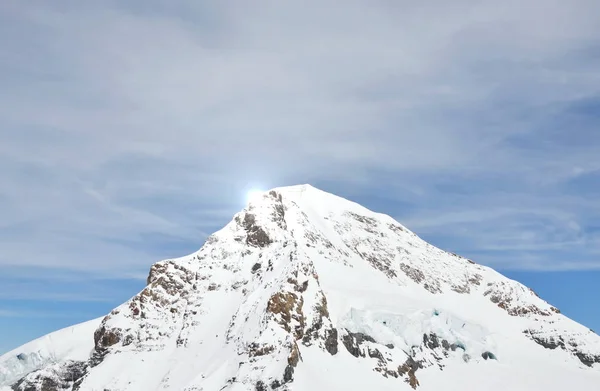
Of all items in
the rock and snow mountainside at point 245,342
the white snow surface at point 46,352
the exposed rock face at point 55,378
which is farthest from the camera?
the white snow surface at point 46,352

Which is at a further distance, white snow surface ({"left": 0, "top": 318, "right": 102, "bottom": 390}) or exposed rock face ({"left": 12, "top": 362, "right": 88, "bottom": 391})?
white snow surface ({"left": 0, "top": 318, "right": 102, "bottom": 390})

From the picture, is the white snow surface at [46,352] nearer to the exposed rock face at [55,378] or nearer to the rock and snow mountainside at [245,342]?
the rock and snow mountainside at [245,342]

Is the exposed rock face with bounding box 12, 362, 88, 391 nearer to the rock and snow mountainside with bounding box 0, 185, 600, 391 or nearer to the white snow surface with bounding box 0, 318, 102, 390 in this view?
the rock and snow mountainside with bounding box 0, 185, 600, 391

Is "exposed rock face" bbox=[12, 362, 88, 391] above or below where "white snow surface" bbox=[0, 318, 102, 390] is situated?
A: below

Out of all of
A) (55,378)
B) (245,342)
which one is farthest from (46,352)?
(245,342)

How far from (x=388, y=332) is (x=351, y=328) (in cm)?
1354

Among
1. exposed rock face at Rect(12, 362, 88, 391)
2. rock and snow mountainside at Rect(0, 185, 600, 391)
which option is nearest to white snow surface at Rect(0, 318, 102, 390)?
rock and snow mountainside at Rect(0, 185, 600, 391)

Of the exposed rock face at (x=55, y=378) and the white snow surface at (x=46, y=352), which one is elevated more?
the white snow surface at (x=46, y=352)

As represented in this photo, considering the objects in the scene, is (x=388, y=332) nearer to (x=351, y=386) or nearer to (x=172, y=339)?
(x=351, y=386)

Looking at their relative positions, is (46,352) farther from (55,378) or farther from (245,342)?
(245,342)

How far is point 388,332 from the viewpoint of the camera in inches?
7426

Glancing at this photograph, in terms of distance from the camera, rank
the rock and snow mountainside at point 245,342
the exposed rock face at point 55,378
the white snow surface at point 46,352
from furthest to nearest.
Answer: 1. the white snow surface at point 46,352
2. the exposed rock face at point 55,378
3. the rock and snow mountainside at point 245,342

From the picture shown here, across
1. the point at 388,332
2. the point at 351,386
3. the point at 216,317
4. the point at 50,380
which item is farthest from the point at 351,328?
the point at 50,380

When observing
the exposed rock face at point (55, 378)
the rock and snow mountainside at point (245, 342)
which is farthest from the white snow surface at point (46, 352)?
the exposed rock face at point (55, 378)
